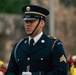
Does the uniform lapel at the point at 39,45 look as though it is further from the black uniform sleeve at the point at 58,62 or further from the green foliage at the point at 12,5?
the green foliage at the point at 12,5

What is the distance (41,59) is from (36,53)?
124 millimetres

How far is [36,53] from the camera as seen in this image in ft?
21.9

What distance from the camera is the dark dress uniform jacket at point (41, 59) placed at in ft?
21.4

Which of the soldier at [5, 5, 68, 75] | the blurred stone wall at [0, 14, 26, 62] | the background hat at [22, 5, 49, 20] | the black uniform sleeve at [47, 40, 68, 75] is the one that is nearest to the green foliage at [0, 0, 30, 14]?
the blurred stone wall at [0, 14, 26, 62]

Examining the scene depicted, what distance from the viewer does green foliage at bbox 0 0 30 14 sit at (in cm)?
2323

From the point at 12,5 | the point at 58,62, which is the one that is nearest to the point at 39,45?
the point at 58,62

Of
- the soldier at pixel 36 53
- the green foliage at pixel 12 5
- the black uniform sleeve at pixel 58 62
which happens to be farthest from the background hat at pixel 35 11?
the green foliage at pixel 12 5

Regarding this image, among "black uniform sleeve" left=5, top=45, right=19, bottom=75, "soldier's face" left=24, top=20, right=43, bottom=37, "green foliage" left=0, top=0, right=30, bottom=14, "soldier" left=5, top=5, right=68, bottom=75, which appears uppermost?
"soldier's face" left=24, top=20, right=43, bottom=37

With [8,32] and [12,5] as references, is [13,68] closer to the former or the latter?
[8,32]

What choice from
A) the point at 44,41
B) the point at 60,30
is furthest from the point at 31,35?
the point at 60,30

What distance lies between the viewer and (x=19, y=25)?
70.7ft

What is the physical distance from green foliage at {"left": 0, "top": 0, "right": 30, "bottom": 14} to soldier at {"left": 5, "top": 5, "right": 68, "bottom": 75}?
16179 millimetres

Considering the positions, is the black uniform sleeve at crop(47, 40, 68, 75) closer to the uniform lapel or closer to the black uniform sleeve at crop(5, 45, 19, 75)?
the uniform lapel

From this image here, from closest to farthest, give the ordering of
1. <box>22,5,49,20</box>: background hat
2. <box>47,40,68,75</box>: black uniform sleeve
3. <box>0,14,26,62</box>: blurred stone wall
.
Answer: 1. <box>47,40,68,75</box>: black uniform sleeve
2. <box>22,5,49,20</box>: background hat
3. <box>0,14,26,62</box>: blurred stone wall
